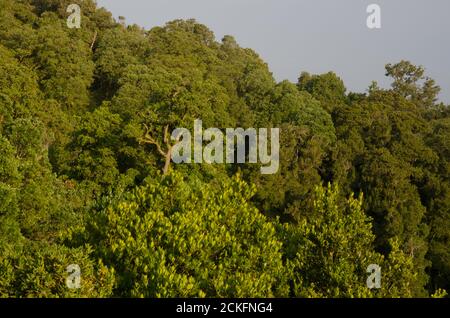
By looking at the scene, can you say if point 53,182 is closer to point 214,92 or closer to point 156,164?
point 156,164

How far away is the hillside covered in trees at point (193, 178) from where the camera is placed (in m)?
18.3

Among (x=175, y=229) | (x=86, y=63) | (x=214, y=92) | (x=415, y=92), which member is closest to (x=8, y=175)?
(x=175, y=229)

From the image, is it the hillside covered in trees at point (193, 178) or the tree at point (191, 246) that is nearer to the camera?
the tree at point (191, 246)

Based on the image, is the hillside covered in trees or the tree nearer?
the tree

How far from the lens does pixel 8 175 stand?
27391mm

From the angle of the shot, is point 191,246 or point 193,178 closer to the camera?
point 191,246

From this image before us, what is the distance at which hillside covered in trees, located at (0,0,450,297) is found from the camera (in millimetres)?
18312

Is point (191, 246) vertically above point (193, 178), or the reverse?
point (193, 178)

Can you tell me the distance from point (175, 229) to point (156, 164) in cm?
2726

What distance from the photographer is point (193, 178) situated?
1578 inches

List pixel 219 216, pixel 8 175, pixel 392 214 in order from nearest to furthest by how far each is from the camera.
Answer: pixel 219 216, pixel 8 175, pixel 392 214

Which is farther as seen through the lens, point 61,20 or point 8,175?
point 61,20
